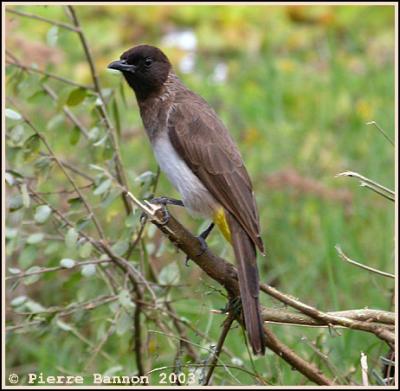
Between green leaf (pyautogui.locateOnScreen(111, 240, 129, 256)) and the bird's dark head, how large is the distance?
69 centimetres

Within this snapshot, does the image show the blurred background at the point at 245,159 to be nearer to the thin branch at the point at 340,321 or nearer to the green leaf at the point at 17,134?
the green leaf at the point at 17,134

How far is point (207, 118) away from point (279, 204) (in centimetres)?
203

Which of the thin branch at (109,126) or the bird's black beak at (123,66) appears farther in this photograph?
the bird's black beak at (123,66)

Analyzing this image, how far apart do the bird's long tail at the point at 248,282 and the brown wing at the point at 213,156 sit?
39 millimetres

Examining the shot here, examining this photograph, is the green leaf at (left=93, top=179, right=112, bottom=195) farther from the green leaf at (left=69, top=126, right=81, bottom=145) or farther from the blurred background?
the green leaf at (left=69, top=126, right=81, bottom=145)

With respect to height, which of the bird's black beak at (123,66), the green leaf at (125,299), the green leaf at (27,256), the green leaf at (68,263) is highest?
the bird's black beak at (123,66)

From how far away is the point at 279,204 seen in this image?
565 cm

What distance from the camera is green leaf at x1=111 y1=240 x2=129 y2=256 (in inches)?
143

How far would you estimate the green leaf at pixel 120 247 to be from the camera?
11.9 feet

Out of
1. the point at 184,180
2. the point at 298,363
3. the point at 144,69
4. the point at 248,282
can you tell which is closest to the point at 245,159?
the point at 144,69

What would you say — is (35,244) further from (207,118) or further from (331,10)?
(331,10)

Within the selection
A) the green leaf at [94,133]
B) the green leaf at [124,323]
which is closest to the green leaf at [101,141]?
the green leaf at [94,133]

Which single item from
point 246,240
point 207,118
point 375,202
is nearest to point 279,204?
point 375,202

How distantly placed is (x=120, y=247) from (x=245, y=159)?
267cm
